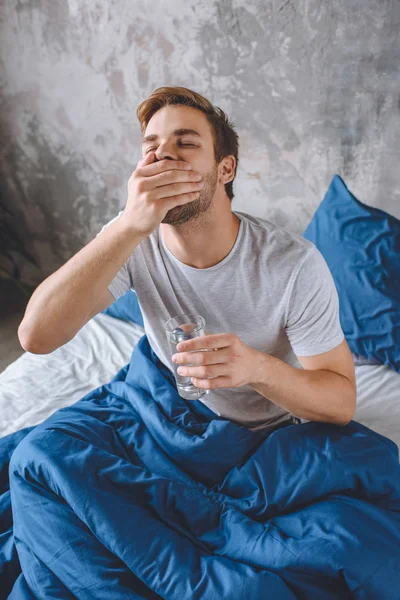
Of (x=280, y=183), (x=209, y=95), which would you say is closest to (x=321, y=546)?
(x=280, y=183)

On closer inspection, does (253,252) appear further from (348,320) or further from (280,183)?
(280,183)

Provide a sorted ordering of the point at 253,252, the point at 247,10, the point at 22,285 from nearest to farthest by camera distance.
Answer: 1. the point at 253,252
2. the point at 247,10
3. the point at 22,285

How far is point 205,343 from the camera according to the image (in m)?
0.90

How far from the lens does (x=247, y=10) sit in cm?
184

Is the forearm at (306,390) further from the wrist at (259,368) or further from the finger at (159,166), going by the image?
the finger at (159,166)

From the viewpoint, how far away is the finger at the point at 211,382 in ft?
3.07

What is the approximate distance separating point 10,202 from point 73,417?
75.1 inches

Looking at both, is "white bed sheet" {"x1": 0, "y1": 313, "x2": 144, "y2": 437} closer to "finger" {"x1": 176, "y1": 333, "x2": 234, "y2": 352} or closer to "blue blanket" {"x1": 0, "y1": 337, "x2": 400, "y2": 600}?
"blue blanket" {"x1": 0, "y1": 337, "x2": 400, "y2": 600}

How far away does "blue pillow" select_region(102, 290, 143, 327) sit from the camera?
2.00 meters

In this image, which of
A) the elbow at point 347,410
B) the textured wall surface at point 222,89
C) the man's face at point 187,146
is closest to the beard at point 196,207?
the man's face at point 187,146

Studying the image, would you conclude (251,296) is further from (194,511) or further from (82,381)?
(82,381)

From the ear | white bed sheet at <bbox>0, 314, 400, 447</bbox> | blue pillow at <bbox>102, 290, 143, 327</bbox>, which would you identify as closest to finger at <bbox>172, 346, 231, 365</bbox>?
the ear

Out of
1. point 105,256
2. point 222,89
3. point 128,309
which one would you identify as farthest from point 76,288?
point 222,89

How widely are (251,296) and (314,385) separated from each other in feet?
0.82
